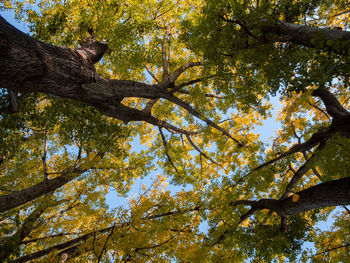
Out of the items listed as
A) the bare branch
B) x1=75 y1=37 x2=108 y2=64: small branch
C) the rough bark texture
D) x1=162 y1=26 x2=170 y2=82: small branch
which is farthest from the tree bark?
x1=75 y1=37 x2=108 y2=64: small branch

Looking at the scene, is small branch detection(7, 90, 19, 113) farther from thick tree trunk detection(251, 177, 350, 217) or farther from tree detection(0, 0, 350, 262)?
thick tree trunk detection(251, 177, 350, 217)

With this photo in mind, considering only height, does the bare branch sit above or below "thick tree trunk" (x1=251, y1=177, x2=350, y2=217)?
above

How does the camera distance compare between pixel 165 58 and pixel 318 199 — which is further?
pixel 165 58

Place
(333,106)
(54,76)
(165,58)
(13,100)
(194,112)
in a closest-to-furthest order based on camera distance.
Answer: (54,76)
(13,100)
(333,106)
(194,112)
(165,58)

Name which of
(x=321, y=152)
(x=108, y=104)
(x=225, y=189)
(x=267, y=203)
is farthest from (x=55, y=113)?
(x=321, y=152)

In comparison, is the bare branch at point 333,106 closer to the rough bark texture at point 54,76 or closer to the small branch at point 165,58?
the small branch at point 165,58

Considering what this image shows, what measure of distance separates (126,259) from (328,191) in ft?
14.4

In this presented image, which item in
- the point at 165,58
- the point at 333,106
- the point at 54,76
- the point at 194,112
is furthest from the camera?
the point at 165,58

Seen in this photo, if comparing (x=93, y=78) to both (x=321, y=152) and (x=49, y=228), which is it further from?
(x=49, y=228)

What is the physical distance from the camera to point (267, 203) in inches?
180

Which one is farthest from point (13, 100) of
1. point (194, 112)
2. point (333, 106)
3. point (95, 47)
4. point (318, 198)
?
point (333, 106)

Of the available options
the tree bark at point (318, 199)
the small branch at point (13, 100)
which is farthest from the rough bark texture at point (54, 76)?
the tree bark at point (318, 199)

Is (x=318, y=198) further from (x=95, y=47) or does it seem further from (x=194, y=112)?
(x=95, y=47)

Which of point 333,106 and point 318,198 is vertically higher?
point 333,106
